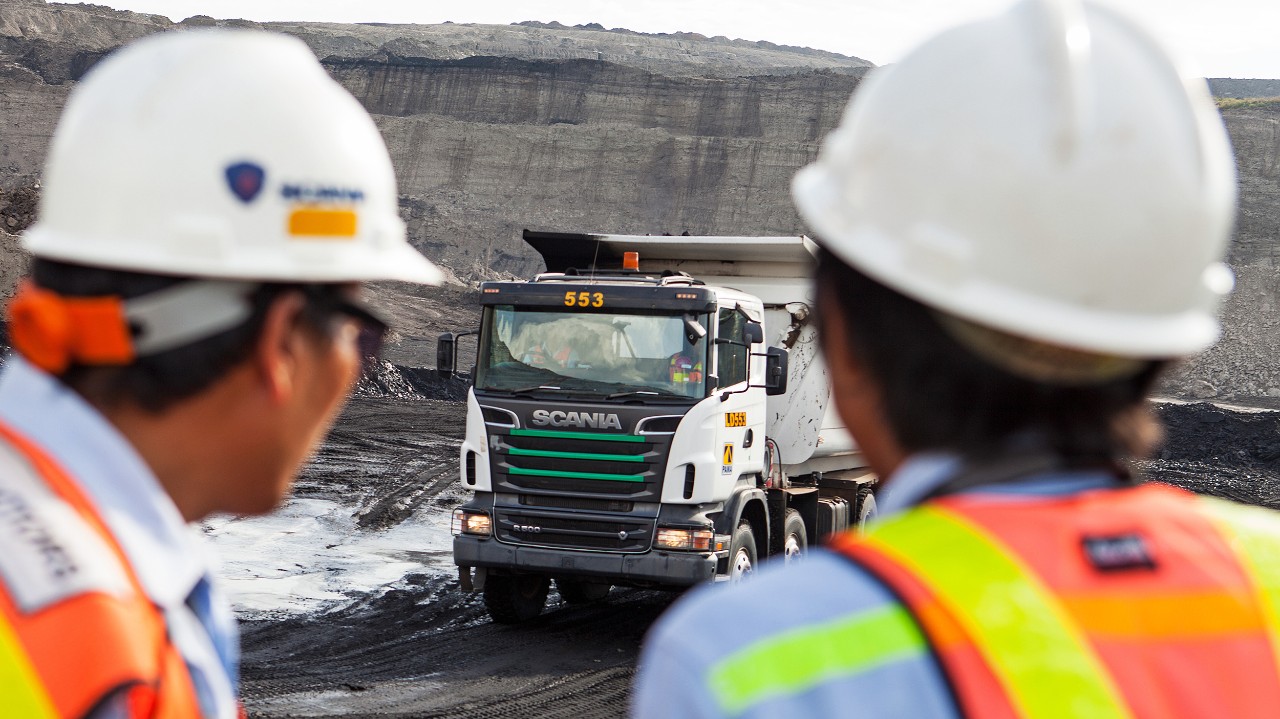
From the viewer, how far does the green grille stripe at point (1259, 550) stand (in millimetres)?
1268

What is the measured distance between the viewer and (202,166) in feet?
5.56

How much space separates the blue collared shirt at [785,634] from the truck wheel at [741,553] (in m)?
8.54

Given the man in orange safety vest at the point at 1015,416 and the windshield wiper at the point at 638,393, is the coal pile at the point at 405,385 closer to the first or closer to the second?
the windshield wiper at the point at 638,393

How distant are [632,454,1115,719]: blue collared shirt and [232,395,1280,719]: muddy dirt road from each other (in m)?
7.22

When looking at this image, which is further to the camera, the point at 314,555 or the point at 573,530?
the point at 314,555

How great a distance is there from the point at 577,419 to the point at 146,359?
26.0 ft

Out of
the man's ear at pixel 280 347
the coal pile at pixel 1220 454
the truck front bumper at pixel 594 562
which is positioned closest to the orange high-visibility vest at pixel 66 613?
the man's ear at pixel 280 347

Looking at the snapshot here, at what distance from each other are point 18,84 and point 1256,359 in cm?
5305

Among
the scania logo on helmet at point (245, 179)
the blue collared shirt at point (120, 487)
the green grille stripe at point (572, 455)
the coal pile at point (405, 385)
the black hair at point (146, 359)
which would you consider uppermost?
the scania logo on helmet at point (245, 179)

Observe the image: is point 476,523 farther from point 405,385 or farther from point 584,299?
point 405,385

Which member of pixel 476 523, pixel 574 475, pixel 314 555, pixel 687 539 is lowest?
pixel 314 555

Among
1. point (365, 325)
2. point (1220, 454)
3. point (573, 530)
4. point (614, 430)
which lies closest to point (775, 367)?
point (614, 430)

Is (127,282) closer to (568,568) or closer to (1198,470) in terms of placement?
(568,568)

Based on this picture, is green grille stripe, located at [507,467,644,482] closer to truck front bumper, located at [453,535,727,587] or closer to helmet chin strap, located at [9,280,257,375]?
truck front bumper, located at [453,535,727,587]
